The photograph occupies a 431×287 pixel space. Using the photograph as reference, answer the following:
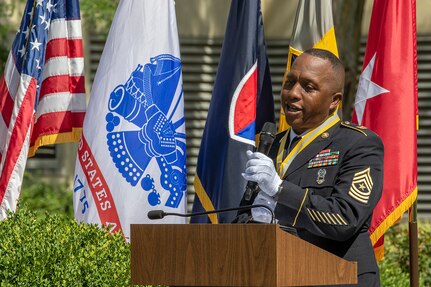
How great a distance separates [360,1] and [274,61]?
2.50 meters

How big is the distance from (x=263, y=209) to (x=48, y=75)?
422 cm

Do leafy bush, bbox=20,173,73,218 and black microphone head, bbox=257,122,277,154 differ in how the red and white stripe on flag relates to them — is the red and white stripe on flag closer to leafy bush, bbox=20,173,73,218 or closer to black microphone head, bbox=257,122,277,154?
black microphone head, bbox=257,122,277,154

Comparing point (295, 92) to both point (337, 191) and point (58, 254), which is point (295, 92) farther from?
point (58, 254)

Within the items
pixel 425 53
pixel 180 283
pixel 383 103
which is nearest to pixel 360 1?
pixel 425 53

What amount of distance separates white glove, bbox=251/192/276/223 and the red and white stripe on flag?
10.6ft

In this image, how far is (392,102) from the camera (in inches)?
281

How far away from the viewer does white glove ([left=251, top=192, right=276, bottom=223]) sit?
3746mm

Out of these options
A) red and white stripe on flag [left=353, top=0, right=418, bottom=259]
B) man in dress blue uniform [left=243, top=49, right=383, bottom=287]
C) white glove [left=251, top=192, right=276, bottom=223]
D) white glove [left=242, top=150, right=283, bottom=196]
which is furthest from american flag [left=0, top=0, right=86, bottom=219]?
white glove [left=242, top=150, right=283, bottom=196]

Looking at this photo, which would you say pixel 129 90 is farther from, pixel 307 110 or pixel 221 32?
pixel 221 32

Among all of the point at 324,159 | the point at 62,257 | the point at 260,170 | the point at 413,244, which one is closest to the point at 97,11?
the point at 413,244

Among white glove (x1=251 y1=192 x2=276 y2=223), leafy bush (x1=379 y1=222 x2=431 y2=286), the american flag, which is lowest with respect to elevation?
leafy bush (x1=379 y1=222 x2=431 y2=286)

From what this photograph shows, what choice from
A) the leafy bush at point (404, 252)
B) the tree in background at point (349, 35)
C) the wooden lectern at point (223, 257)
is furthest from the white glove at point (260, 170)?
the tree in background at point (349, 35)

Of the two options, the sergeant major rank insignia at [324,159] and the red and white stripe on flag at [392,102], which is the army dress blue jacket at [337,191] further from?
the red and white stripe on flag at [392,102]

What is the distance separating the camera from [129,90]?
23.9 ft
